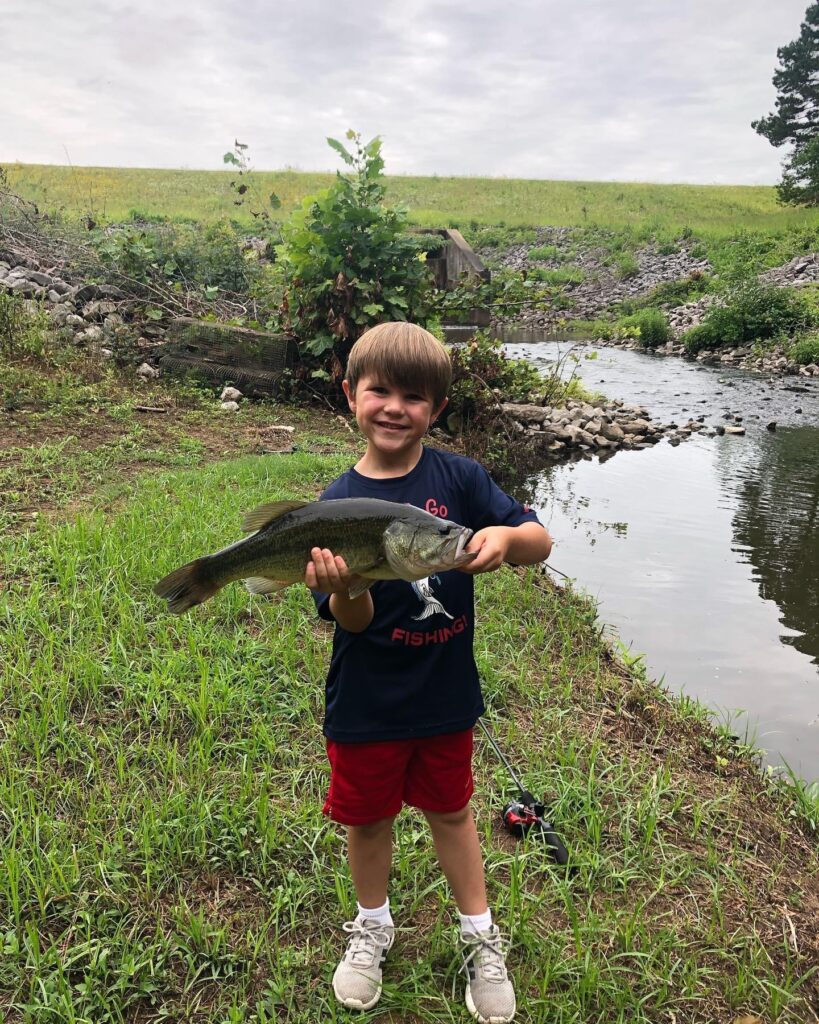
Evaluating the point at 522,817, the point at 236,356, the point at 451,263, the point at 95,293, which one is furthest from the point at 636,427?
the point at 522,817

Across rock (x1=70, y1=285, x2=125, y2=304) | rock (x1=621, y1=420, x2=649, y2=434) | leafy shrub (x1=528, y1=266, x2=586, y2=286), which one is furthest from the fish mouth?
leafy shrub (x1=528, y1=266, x2=586, y2=286)

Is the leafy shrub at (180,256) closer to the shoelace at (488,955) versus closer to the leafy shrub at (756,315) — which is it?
the shoelace at (488,955)

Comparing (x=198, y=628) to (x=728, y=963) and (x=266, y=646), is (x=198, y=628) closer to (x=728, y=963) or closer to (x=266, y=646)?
(x=266, y=646)

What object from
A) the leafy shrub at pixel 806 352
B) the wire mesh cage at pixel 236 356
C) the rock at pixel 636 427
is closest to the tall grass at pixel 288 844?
the wire mesh cage at pixel 236 356

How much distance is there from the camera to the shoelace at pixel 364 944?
2217 millimetres

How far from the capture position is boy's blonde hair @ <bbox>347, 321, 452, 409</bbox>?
207cm

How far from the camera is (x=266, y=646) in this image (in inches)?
151

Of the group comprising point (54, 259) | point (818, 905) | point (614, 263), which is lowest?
point (818, 905)

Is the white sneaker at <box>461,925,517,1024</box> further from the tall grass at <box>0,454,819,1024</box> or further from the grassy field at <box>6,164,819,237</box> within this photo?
the grassy field at <box>6,164,819,237</box>

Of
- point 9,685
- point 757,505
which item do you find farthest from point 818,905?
point 757,505

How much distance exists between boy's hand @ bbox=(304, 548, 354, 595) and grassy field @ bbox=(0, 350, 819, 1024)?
1.30 m

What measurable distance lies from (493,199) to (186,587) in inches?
2290

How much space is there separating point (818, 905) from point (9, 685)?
3.67 meters

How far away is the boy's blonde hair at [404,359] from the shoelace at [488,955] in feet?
5.71
